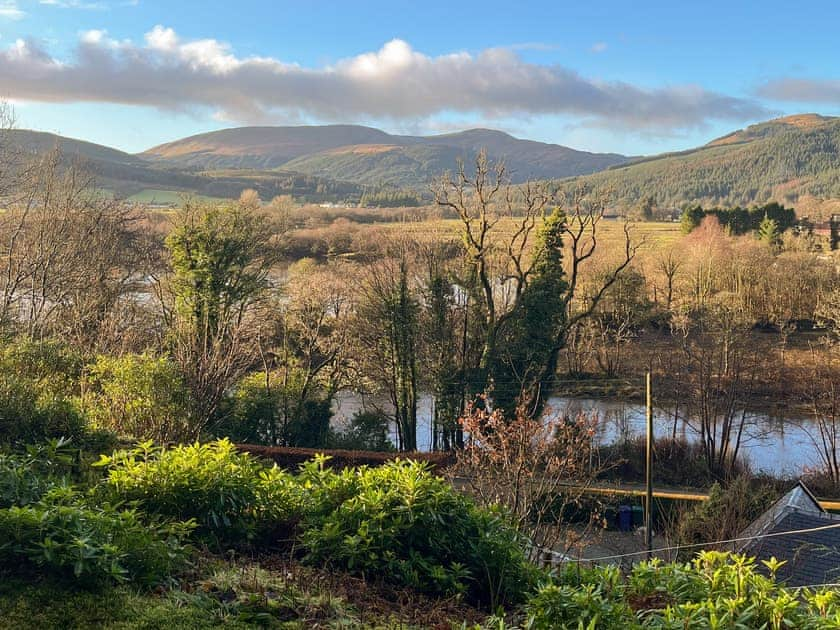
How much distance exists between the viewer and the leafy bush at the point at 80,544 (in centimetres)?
383

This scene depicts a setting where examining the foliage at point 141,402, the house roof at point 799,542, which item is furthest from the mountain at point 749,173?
the foliage at point 141,402

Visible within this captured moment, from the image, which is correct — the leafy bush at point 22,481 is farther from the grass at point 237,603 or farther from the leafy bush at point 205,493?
the grass at point 237,603

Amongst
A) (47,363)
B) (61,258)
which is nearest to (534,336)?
(47,363)

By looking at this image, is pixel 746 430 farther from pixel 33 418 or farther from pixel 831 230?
pixel 831 230

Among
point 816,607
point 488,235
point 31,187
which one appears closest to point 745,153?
point 488,235

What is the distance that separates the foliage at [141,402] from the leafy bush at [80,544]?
8.08 m

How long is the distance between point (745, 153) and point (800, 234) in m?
116

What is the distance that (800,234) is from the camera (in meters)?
43.4

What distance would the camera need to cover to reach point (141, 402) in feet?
40.0

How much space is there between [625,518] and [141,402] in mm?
12085

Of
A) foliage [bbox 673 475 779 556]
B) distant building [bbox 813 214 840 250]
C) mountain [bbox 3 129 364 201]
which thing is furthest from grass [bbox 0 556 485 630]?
mountain [bbox 3 129 364 201]

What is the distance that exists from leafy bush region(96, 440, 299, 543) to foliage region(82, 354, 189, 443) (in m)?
6.97

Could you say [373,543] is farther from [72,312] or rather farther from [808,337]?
[808,337]

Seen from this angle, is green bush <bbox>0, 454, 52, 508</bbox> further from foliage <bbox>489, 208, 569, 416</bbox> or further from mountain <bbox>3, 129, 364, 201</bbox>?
mountain <bbox>3, 129, 364, 201</bbox>
